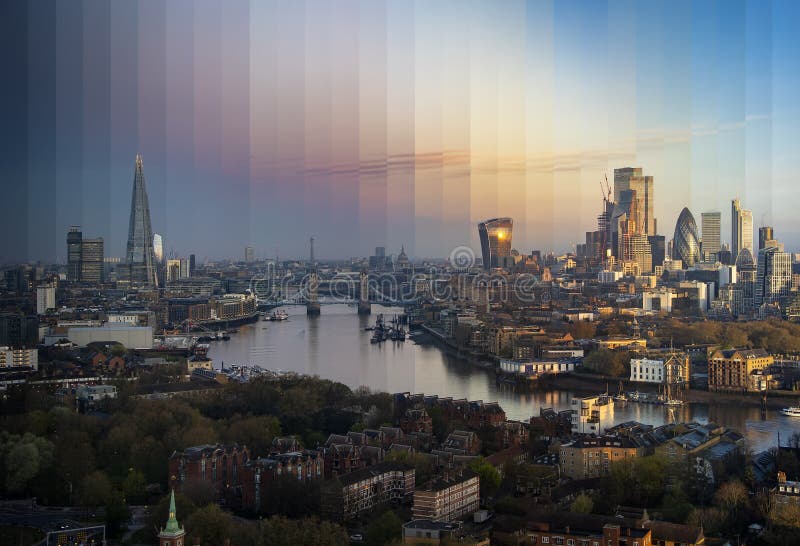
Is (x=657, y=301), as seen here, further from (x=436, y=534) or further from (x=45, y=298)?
(x=436, y=534)

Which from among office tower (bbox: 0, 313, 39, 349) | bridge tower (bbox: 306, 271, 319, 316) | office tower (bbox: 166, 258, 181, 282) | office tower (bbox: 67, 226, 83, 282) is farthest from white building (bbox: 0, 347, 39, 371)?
office tower (bbox: 166, 258, 181, 282)

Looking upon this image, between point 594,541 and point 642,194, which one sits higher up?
point 642,194

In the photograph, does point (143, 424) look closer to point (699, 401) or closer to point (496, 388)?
point (496, 388)

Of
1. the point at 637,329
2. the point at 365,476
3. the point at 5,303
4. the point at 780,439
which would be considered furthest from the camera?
the point at 637,329

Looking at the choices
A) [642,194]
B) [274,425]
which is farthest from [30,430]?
[642,194]

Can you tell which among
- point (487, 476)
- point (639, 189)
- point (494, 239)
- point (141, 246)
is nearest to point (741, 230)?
point (639, 189)

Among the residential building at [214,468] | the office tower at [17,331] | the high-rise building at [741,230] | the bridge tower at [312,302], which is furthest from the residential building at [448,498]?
the high-rise building at [741,230]

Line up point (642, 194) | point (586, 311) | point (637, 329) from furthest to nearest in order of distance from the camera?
point (642, 194), point (586, 311), point (637, 329)

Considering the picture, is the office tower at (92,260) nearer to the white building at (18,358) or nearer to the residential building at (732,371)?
the white building at (18,358)
